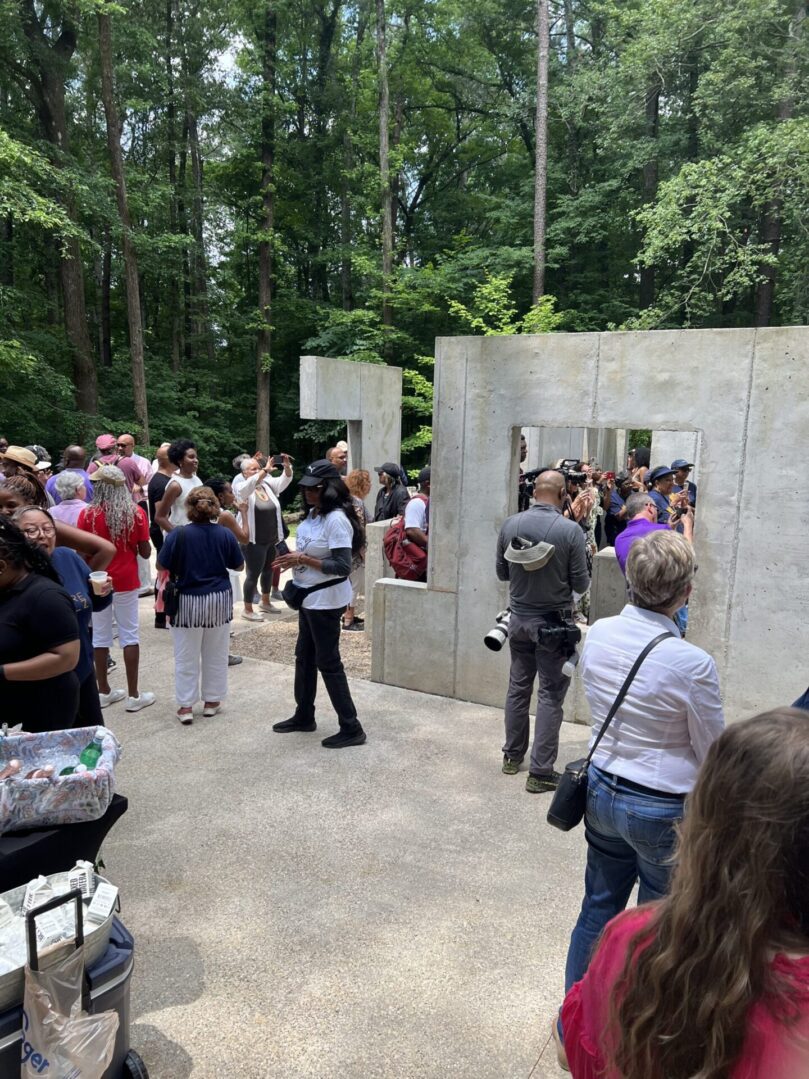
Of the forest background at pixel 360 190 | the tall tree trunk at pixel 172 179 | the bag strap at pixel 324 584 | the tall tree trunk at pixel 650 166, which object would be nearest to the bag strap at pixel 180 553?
the bag strap at pixel 324 584

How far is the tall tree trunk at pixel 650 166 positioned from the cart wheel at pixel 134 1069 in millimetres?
20592

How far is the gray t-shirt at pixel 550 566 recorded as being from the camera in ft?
13.8

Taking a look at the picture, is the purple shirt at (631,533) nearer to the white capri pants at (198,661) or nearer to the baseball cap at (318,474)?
the baseball cap at (318,474)

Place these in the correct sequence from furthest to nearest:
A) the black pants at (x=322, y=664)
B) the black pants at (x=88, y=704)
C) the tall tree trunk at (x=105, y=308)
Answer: the tall tree trunk at (x=105, y=308), the black pants at (x=322, y=664), the black pants at (x=88, y=704)

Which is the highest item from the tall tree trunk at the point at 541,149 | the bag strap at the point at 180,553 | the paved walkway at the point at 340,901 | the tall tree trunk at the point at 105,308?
the tall tree trunk at the point at 541,149

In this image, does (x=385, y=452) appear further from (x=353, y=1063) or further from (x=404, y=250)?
(x=404, y=250)

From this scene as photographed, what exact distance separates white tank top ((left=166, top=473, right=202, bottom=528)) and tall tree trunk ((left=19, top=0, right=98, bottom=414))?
10569 millimetres

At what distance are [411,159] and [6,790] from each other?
27.6 meters

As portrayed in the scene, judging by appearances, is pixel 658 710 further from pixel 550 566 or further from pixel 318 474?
pixel 318 474

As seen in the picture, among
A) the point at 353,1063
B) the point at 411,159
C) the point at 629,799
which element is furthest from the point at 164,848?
the point at 411,159

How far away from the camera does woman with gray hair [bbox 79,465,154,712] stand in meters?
5.37

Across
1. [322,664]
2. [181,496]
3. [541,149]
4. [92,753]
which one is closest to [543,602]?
[322,664]

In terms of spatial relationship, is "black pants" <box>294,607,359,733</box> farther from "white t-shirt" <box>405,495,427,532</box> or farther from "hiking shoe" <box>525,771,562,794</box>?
"white t-shirt" <box>405,495,427,532</box>

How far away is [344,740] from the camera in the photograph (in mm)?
4934
